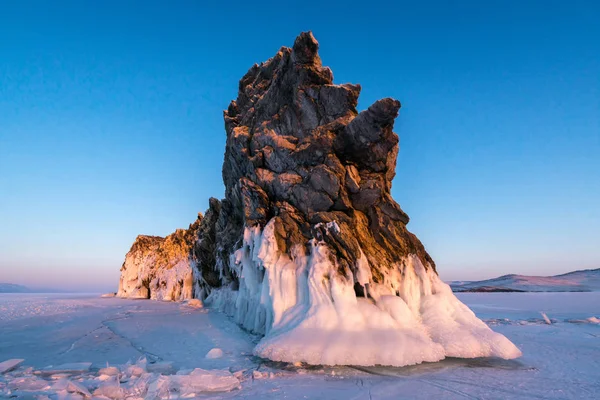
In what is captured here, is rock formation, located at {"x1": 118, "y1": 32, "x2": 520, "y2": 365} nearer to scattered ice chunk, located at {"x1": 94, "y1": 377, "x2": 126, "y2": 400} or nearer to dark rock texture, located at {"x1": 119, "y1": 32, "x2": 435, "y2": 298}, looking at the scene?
dark rock texture, located at {"x1": 119, "y1": 32, "x2": 435, "y2": 298}

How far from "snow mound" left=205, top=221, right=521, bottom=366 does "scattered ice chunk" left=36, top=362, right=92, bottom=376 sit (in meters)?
5.32

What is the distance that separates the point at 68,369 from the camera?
966 centimetres

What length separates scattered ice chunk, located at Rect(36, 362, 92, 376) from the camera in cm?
941

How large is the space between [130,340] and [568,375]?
53.3 ft

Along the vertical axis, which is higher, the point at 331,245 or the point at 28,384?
the point at 331,245

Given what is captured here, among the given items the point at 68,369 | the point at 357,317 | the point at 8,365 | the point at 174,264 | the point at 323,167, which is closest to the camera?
the point at 68,369

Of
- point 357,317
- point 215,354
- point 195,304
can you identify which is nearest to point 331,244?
point 357,317

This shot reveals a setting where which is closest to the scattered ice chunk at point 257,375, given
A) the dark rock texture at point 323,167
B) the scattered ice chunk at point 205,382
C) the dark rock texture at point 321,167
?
the scattered ice chunk at point 205,382

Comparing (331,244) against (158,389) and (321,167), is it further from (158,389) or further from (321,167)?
(158,389)

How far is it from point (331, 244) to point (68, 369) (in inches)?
391

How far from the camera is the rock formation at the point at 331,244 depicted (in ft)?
36.6

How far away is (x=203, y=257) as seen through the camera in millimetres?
34688

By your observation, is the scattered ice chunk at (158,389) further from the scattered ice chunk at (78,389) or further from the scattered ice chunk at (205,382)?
the scattered ice chunk at (78,389)

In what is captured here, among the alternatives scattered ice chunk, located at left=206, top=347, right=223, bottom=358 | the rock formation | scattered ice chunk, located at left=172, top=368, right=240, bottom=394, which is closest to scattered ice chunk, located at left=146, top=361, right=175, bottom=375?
scattered ice chunk, located at left=206, top=347, right=223, bottom=358
